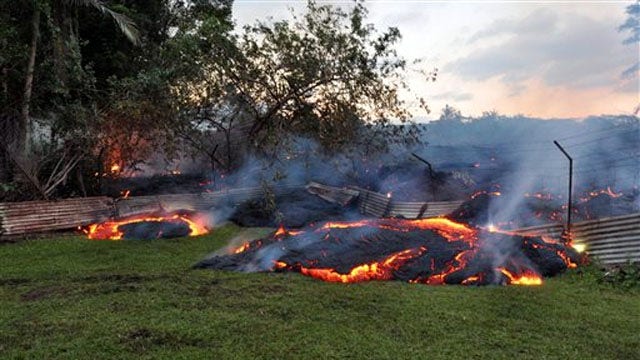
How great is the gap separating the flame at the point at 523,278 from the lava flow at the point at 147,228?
921cm

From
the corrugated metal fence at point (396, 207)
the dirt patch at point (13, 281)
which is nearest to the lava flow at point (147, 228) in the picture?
the dirt patch at point (13, 281)

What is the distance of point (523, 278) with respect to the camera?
9.91 metres

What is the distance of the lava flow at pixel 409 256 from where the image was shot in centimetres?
996

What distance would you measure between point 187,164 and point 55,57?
10309 mm

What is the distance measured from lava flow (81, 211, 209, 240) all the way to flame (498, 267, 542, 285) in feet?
30.2

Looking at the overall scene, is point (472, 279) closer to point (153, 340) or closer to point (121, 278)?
point (153, 340)

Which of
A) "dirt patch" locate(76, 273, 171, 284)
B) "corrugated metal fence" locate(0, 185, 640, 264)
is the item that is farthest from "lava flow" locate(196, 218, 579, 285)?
"dirt patch" locate(76, 273, 171, 284)

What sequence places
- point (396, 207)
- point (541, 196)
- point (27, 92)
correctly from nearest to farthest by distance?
point (541, 196) < point (27, 92) < point (396, 207)

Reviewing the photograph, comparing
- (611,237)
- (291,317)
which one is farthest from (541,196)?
(291,317)

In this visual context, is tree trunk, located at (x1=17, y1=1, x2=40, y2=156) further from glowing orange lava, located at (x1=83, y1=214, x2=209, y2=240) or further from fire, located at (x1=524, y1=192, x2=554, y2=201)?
fire, located at (x1=524, y1=192, x2=554, y2=201)

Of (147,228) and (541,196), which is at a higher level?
(541,196)

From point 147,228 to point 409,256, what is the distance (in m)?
7.94

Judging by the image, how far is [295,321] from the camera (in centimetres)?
728

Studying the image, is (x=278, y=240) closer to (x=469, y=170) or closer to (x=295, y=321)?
(x=295, y=321)
